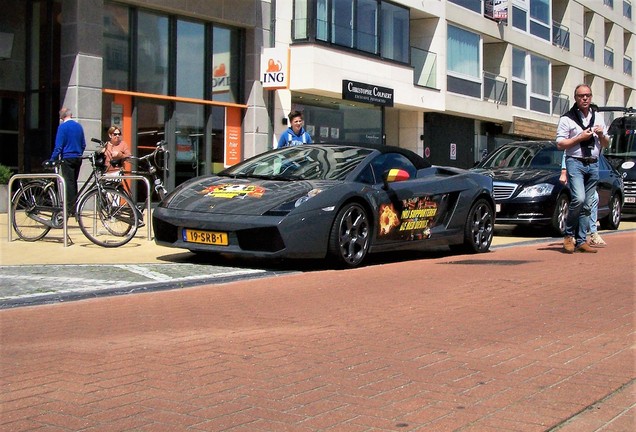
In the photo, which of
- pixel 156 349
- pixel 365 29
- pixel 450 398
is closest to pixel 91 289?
pixel 156 349

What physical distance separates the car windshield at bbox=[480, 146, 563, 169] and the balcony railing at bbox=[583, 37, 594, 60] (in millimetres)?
30469

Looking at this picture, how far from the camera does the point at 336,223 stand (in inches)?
355

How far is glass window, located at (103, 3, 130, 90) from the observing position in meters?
18.4

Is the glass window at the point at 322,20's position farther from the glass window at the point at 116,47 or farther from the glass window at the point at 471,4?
the glass window at the point at 471,4

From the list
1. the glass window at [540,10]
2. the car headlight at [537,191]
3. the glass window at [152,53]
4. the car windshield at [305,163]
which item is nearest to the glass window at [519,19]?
the glass window at [540,10]

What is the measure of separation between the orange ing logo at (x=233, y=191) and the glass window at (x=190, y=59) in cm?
1127

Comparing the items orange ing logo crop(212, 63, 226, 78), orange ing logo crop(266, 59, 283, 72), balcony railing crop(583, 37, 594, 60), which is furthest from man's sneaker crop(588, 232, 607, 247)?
balcony railing crop(583, 37, 594, 60)

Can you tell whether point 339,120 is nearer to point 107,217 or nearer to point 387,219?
point 107,217

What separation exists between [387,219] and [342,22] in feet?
50.7

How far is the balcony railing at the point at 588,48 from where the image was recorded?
4425 cm

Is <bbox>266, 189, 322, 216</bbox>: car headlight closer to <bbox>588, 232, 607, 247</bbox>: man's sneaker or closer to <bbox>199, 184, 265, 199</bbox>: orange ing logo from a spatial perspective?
<bbox>199, 184, 265, 199</bbox>: orange ing logo

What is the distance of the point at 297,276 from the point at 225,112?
526 inches

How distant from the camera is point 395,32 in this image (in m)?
27.0

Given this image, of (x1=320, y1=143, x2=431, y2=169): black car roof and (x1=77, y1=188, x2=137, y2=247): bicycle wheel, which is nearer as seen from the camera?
(x1=320, y1=143, x2=431, y2=169): black car roof
